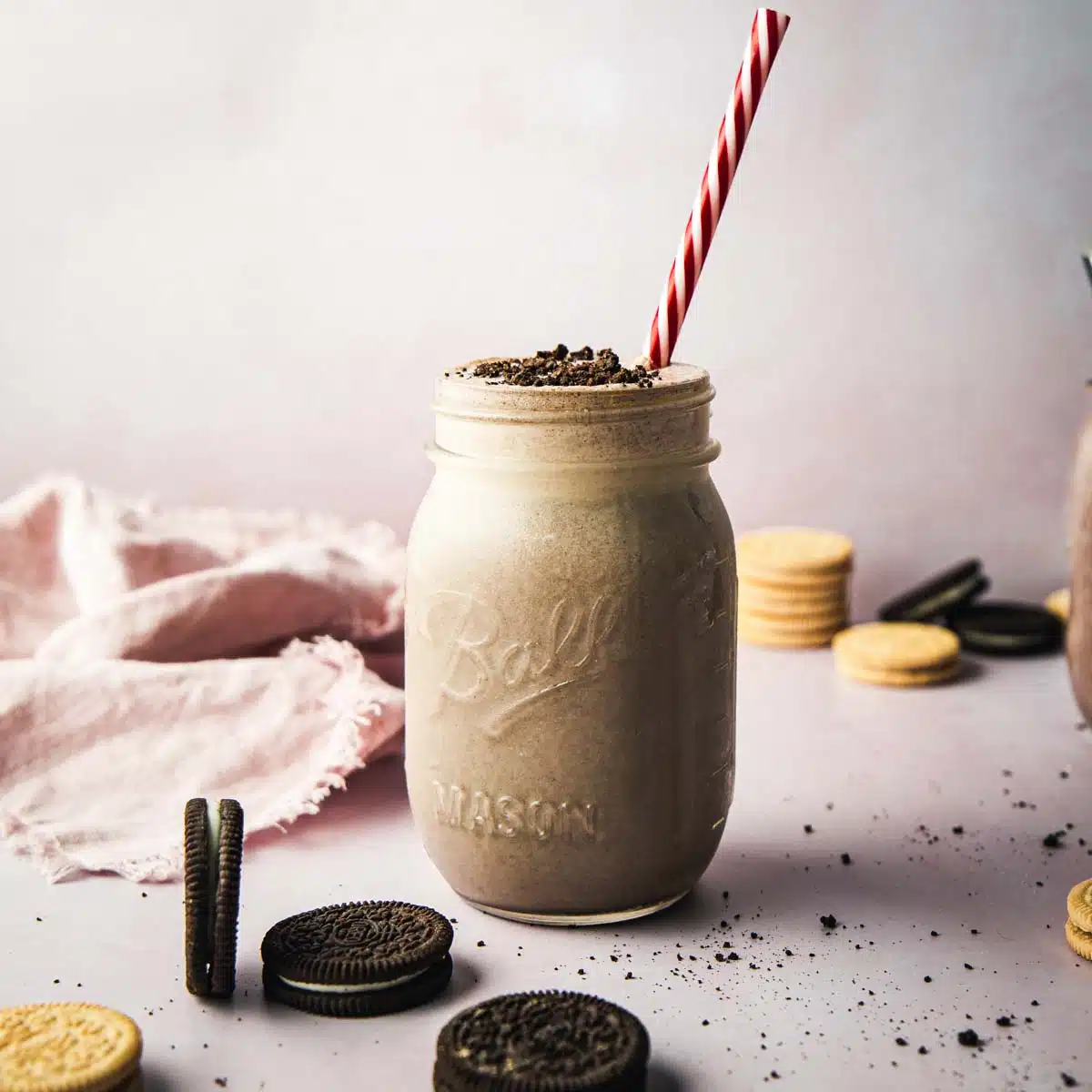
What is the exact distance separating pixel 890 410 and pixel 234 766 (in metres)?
1.01

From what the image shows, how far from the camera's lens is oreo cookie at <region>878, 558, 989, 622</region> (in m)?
1.85

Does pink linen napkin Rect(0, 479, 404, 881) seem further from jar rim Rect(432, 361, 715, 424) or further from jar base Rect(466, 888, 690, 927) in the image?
jar rim Rect(432, 361, 715, 424)

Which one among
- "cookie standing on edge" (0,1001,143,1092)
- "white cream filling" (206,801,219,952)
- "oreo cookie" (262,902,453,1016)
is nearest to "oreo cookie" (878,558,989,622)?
"oreo cookie" (262,902,453,1016)

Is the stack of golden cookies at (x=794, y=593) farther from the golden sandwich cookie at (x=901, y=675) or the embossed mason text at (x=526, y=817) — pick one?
the embossed mason text at (x=526, y=817)

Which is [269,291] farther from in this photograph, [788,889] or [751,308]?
[788,889]

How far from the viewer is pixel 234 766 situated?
1.37m

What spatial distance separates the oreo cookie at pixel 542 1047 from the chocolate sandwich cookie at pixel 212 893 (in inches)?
6.8

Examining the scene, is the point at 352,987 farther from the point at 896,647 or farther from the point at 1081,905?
the point at 896,647

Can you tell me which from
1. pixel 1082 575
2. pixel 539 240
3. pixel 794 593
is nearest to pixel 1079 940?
pixel 1082 575

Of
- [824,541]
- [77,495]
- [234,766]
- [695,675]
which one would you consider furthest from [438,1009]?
[824,541]

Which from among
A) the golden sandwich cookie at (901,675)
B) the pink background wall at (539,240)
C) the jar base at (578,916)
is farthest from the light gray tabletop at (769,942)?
the pink background wall at (539,240)

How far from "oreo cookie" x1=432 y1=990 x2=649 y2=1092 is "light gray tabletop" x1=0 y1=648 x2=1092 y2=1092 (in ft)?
0.16

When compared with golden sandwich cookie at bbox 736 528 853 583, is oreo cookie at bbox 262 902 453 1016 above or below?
below

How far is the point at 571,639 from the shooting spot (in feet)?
3.44
